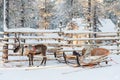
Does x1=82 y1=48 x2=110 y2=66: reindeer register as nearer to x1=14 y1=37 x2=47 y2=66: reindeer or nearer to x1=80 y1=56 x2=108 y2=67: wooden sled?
x1=80 y1=56 x2=108 y2=67: wooden sled

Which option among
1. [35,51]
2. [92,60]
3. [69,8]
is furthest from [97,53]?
[69,8]

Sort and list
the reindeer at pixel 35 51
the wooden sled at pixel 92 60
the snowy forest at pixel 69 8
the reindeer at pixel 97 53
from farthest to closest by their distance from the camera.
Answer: the snowy forest at pixel 69 8, the reindeer at pixel 35 51, the reindeer at pixel 97 53, the wooden sled at pixel 92 60

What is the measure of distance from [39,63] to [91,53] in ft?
8.27

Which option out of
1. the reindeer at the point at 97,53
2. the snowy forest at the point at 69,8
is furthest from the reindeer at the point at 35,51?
the snowy forest at the point at 69,8

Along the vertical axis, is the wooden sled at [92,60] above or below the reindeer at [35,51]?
below

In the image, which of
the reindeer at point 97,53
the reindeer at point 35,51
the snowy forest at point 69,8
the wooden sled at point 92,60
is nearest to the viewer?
the wooden sled at point 92,60

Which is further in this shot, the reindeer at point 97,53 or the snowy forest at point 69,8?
the snowy forest at point 69,8

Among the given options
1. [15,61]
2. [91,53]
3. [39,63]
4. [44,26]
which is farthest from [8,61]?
[44,26]

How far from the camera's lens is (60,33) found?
52.5 feet

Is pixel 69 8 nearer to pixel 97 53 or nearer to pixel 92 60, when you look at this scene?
pixel 97 53

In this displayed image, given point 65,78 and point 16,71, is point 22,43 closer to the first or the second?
point 16,71

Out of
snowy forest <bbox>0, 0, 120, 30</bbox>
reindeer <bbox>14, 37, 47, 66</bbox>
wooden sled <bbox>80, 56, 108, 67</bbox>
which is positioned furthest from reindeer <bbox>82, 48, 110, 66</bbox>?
snowy forest <bbox>0, 0, 120, 30</bbox>

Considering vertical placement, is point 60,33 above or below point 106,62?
above

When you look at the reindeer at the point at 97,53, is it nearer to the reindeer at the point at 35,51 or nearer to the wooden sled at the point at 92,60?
the wooden sled at the point at 92,60
